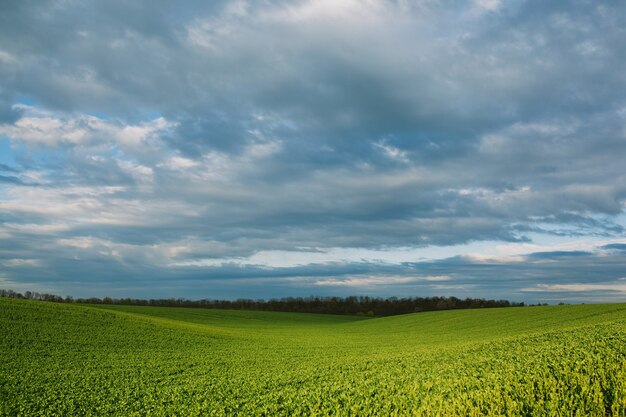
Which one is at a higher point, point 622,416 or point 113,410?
point 622,416

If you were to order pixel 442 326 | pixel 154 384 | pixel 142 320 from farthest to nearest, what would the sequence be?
pixel 442 326
pixel 142 320
pixel 154 384

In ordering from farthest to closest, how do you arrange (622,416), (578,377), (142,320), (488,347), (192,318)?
(192,318), (142,320), (488,347), (578,377), (622,416)

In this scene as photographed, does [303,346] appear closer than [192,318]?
Yes

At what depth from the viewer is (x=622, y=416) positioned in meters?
11.3

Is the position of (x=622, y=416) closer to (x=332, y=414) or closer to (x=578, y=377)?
(x=578, y=377)

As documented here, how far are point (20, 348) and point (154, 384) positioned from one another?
49.8 feet

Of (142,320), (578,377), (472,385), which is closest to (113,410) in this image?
(472,385)

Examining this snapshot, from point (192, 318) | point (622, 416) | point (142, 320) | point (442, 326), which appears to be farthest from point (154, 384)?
point (192, 318)

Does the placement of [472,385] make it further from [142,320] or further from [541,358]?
[142,320]

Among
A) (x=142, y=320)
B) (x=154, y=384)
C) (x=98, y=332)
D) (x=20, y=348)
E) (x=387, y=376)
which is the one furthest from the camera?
(x=142, y=320)

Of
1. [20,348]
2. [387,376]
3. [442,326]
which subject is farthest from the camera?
[442,326]

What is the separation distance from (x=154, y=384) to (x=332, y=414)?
12.0 m

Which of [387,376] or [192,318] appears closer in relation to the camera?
[387,376]

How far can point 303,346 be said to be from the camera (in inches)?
1577
